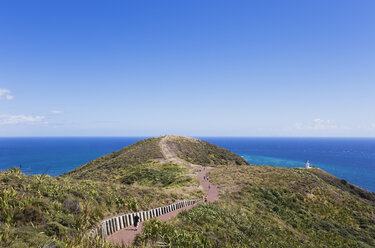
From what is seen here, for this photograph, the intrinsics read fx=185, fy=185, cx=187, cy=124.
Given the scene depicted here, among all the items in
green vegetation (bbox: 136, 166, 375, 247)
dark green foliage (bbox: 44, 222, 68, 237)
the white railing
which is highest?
dark green foliage (bbox: 44, 222, 68, 237)

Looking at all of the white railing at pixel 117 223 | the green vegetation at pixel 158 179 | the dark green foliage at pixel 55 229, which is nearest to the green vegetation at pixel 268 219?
the white railing at pixel 117 223

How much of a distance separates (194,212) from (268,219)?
1061cm

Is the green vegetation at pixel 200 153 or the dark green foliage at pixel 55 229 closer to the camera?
the dark green foliage at pixel 55 229

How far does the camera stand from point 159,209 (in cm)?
1551

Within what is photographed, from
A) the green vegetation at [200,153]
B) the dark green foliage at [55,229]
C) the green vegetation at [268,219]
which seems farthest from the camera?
the green vegetation at [200,153]

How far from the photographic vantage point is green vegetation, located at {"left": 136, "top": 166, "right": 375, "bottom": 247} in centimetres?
1222

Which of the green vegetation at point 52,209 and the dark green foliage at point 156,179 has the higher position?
the green vegetation at point 52,209

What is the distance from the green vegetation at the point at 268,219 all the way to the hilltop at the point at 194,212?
5 cm

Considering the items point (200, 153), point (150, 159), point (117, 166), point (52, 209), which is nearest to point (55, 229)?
point (52, 209)

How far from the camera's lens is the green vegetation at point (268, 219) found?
1222 centimetres

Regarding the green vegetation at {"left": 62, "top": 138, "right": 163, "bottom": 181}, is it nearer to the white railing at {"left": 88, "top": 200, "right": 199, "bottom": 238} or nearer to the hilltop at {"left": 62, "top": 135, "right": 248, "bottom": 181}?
the hilltop at {"left": 62, "top": 135, "right": 248, "bottom": 181}

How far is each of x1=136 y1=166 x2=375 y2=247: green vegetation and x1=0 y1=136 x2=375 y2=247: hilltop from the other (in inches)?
2.1

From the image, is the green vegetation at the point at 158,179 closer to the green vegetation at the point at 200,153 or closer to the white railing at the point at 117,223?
the white railing at the point at 117,223

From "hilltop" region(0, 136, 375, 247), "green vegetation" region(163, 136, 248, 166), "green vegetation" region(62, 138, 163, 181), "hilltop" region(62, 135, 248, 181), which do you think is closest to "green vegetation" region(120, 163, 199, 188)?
"hilltop" region(0, 136, 375, 247)
